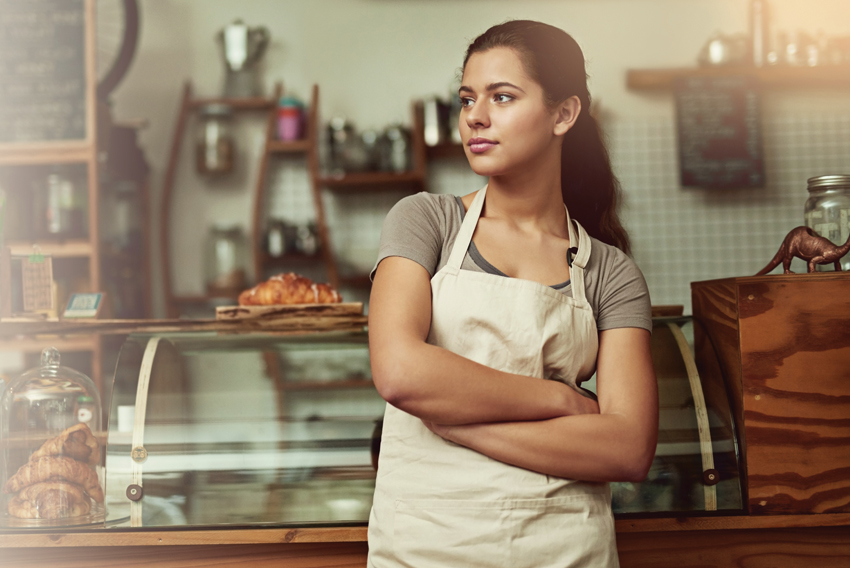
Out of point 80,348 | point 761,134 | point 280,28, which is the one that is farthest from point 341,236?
point 761,134

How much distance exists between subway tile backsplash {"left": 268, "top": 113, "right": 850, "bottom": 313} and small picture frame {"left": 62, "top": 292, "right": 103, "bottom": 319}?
203 cm

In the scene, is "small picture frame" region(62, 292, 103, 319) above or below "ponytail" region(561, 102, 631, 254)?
below

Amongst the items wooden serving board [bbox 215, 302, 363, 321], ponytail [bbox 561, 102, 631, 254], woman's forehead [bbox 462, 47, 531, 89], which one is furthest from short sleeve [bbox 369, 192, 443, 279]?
wooden serving board [bbox 215, 302, 363, 321]

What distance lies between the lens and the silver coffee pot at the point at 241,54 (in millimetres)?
3828

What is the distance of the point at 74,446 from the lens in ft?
4.85

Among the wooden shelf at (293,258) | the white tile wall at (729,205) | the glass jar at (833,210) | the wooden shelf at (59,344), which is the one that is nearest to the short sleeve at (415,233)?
the glass jar at (833,210)

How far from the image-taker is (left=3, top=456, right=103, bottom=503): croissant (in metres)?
1.44

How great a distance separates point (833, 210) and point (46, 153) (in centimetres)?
279

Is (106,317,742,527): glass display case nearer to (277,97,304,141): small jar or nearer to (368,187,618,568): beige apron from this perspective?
(368,187,618,568): beige apron

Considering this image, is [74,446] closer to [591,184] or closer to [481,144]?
[481,144]

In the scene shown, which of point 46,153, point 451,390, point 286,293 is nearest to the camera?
point 451,390

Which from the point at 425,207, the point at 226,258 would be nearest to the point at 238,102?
the point at 226,258

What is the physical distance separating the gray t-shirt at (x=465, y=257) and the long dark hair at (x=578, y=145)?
0.14 m

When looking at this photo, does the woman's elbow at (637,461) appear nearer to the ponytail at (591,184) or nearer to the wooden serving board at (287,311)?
the ponytail at (591,184)
